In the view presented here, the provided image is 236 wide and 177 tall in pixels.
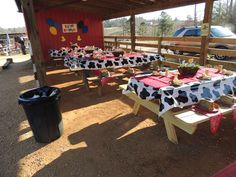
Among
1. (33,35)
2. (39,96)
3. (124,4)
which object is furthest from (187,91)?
(124,4)

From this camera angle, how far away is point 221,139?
2.72 meters

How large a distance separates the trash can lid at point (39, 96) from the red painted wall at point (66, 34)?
6478 mm

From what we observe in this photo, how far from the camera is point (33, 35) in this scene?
131 inches

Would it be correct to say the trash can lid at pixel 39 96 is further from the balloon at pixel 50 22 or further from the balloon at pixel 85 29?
the balloon at pixel 85 29

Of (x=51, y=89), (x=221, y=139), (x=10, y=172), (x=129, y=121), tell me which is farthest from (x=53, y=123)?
(x=221, y=139)

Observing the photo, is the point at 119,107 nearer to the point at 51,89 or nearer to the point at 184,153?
the point at 51,89

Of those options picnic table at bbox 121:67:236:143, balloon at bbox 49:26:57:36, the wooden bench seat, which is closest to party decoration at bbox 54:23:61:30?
balloon at bbox 49:26:57:36

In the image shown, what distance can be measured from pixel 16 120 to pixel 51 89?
3.89 feet

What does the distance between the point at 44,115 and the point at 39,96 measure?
1.22 ft

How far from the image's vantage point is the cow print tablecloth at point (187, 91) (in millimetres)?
2434

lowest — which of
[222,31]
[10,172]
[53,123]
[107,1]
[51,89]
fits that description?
[10,172]

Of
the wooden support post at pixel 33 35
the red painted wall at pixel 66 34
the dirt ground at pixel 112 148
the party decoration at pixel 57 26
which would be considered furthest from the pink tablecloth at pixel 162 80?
the party decoration at pixel 57 26

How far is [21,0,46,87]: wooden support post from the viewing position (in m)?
3.23

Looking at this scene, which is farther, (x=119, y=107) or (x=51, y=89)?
(x=119, y=107)
